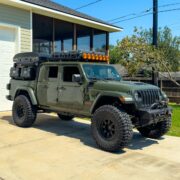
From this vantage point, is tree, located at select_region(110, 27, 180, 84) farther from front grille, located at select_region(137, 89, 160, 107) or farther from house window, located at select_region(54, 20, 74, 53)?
front grille, located at select_region(137, 89, 160, 107)

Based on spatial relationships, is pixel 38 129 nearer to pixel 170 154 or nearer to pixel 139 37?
pixel 170 154

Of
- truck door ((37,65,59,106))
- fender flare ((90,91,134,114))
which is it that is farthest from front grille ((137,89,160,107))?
truck door ((37,65,59,106))

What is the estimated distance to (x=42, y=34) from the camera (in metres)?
13.2

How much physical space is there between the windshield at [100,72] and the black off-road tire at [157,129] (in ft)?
4.79

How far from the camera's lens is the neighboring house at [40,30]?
37.7 feet

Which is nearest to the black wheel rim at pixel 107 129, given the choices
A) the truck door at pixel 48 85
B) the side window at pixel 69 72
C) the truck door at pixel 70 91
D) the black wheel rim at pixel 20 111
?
the truck door at pixel 70 91

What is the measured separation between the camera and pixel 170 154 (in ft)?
20.0

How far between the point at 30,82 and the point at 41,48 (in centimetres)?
509

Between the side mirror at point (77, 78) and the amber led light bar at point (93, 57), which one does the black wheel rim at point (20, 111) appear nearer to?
the side mirror at point (77, 78)

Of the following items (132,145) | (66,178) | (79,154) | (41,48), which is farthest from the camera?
(41,48)

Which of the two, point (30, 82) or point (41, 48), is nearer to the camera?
point (30, 82)

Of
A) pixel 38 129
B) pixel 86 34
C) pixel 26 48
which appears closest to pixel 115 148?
pixel 38 129

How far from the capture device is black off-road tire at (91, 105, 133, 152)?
5.93 metres

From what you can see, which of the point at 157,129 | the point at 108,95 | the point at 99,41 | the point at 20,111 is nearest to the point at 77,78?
the point at 108,95
